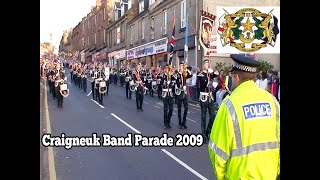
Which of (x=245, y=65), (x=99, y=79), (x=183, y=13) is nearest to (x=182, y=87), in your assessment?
(x=183, y=13)

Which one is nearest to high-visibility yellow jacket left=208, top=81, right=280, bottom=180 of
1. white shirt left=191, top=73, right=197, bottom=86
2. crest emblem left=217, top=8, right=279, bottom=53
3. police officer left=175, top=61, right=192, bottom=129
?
crest emblem left=217, top=8, right=279, bottom=53

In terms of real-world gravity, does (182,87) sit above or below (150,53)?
below

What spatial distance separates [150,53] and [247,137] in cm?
461

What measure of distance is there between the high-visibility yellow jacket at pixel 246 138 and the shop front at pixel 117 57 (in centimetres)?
398

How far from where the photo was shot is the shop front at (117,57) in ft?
19.7

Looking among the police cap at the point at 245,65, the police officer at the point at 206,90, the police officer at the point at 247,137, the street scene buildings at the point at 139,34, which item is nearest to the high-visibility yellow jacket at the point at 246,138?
the police officer at the point at 247,137

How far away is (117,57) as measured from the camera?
6066 mm

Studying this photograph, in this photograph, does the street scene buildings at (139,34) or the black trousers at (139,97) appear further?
the black trousers at (139,97)

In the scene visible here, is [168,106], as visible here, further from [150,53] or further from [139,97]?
[150,53]

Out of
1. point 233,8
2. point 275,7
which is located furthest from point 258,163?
point 233,8

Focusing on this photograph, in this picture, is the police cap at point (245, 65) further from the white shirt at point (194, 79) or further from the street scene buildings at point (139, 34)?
the white shirt at point (194, 79)
